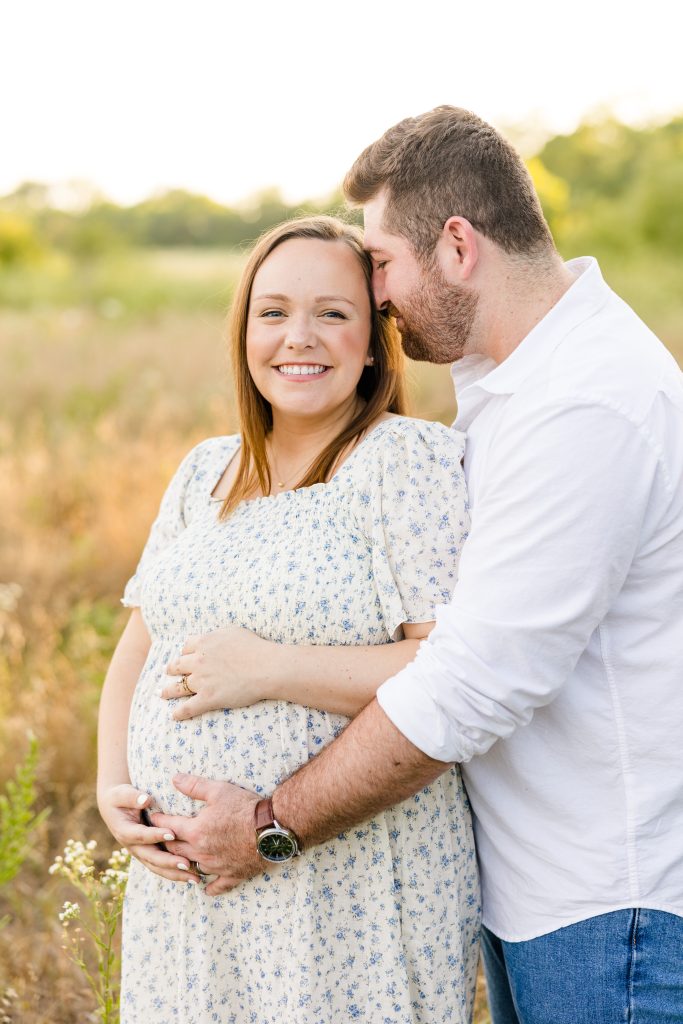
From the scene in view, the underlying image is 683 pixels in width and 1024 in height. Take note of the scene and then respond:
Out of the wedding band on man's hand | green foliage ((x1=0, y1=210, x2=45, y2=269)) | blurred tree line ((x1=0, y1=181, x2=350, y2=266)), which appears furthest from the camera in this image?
blurred tree line ((x1=0, y1=181, x2=350, y2=266))

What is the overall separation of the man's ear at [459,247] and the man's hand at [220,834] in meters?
1.15

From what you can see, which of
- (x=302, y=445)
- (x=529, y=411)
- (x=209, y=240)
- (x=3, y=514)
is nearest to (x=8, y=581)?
(x=3, y=514)

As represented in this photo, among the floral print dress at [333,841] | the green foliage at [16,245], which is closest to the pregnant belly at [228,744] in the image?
the floral print dress at [333,841]

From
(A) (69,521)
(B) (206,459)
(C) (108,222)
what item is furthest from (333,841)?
(C) (108,222)

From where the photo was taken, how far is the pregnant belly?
6.61 feet

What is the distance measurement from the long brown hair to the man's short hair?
0.96 feet

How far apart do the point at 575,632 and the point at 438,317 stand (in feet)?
2.59

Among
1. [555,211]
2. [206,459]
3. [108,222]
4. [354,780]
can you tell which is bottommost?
[354,780]

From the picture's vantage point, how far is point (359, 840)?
2006 millimetres

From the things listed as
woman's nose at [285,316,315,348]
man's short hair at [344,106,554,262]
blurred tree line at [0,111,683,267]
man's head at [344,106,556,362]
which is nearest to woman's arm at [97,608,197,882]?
woman's nose at [285,316,315,348]

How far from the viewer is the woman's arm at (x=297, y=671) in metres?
1.95

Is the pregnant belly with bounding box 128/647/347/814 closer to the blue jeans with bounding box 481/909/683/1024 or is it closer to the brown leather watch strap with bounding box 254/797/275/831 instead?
the brown leather watch strap with bounding box 254/797/275/831

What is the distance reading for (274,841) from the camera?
75.2 inches

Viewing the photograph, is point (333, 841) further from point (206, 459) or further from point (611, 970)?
point (206, 459)
